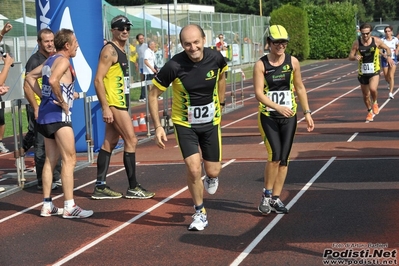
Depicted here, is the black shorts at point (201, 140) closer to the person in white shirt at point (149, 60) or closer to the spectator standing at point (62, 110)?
the spectator standing at point (62, 110)

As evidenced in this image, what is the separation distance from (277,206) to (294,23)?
47.0 meters

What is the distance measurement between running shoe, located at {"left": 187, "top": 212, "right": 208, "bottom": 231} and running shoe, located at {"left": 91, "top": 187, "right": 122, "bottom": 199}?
7.46 ft

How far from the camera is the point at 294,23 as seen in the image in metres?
54.6

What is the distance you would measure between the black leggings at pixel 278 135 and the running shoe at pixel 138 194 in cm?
204

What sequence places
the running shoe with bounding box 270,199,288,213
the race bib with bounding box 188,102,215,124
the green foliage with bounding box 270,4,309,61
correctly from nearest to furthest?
the race bib with bounding box 188,102,215,124 < the running shoe with bounding box 270,199,288,213 < the green foliage with bounding box 270,4,309,61

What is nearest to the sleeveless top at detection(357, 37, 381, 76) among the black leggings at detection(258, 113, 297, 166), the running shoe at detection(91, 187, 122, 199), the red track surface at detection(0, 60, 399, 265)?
the red track surface at detection(0, 60, 399, 265)

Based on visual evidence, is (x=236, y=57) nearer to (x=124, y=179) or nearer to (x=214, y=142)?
(x=124, y=179)

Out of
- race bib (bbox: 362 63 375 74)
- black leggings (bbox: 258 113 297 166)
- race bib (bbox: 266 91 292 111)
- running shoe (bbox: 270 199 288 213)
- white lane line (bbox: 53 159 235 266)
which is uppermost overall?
race bib (bbox: 362 63 375 74)

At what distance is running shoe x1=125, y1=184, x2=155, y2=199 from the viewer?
33.1ft

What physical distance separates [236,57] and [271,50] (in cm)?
3574

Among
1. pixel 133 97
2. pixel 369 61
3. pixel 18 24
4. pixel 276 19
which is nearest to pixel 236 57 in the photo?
pixel 276 19

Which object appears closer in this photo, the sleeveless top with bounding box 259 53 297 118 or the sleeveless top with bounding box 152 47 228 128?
the sleeveless top with bounding box 152 47 228 128

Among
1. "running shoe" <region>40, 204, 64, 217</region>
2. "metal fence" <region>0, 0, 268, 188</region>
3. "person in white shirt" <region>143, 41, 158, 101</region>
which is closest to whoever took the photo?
"running shoe" <region>40, 204, 64, 217</region>

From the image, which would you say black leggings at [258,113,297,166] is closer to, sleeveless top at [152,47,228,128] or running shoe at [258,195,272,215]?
running shoe at [258,195,272,215]
